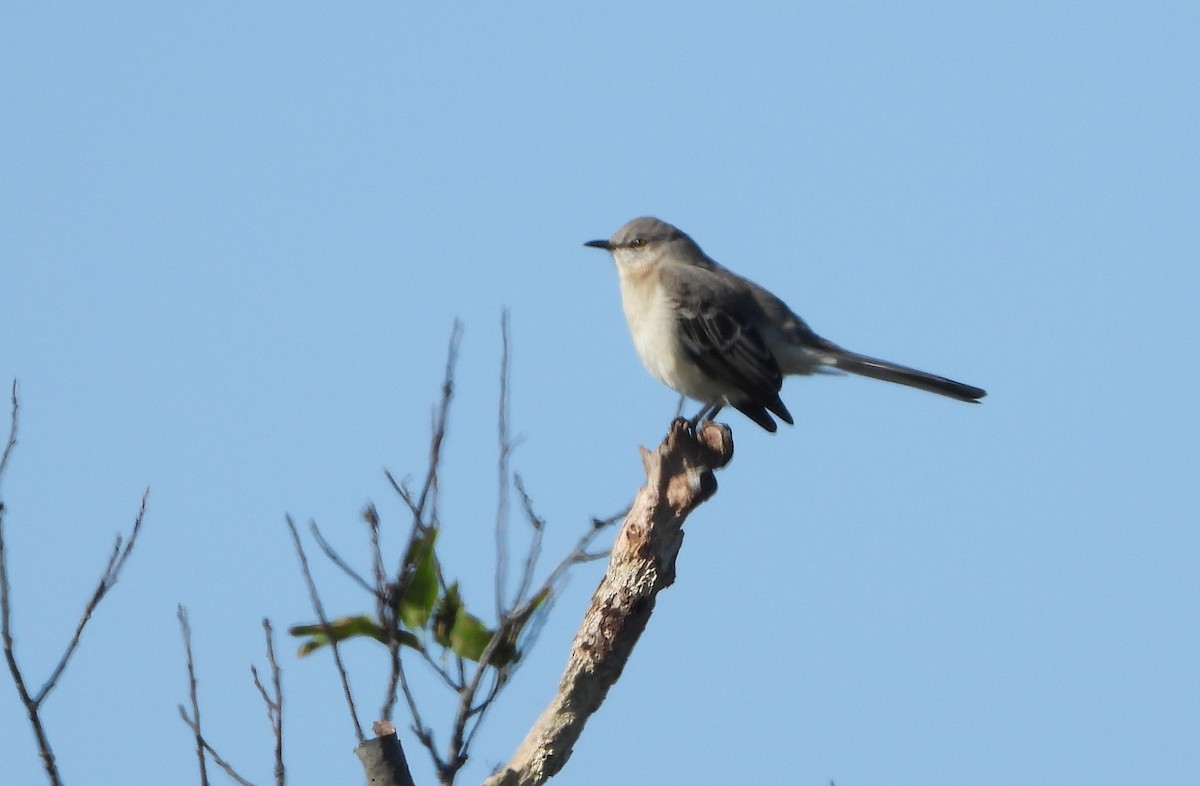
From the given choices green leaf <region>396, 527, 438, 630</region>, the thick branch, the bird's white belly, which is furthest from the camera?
the bird's white belly

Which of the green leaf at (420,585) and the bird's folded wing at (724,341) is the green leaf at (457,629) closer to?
the green leaf at (420,585)

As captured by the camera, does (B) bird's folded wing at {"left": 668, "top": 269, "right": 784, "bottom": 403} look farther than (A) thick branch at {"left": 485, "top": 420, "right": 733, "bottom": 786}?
Yes

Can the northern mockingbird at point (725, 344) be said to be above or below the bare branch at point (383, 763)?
above

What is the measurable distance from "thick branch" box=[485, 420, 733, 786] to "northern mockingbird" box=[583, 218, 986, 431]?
240cm

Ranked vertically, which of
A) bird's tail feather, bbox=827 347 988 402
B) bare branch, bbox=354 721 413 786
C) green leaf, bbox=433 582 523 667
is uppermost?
bird's tail feather, bbox=827 347 988 402

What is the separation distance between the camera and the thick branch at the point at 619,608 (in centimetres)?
477

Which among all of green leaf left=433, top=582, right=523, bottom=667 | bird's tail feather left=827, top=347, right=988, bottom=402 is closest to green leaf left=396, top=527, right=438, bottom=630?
green leaf left=433, top=582, right=523, bottom=667

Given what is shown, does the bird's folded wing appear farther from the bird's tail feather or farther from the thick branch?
the thick branch

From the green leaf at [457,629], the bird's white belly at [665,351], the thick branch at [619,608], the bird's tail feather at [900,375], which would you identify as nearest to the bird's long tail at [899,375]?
the bird's tail feather at [900,375]

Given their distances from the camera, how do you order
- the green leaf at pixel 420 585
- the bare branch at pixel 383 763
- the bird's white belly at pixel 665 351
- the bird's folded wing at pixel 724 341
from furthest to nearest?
the bird's white belly at pixel 665 351 < the bird's folded wing at pixel 724 341 < the green leaf at pixel 420 585 < the bare branch at pixel 383 763

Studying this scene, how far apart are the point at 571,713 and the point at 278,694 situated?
990 mm

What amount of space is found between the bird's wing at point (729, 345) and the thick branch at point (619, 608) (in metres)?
2.36

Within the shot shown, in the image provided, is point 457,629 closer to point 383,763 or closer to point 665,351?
point 383,763

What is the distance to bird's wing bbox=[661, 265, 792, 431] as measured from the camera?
25.1ft
